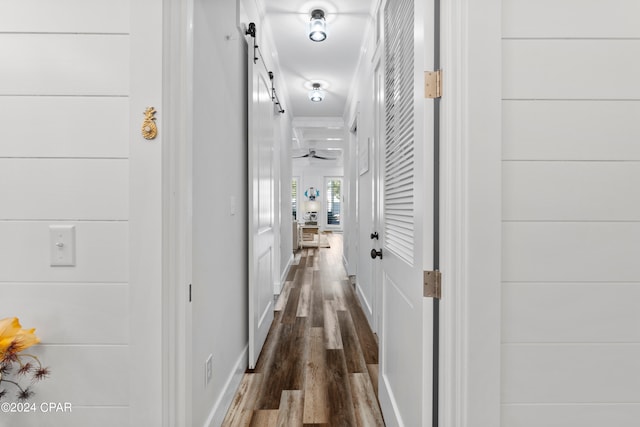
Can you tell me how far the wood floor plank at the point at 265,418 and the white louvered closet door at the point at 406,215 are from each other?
1.96ft

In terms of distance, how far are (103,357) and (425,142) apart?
128 cm

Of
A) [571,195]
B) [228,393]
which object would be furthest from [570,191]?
[228,393]

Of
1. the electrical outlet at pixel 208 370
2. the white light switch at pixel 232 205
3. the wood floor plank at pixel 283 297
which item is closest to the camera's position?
the electrical outlet at pixel 208 370

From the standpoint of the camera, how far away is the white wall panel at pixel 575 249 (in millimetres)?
969

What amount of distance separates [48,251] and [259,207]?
1487mm

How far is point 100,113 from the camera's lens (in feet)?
3.24

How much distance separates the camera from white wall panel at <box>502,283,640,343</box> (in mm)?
974

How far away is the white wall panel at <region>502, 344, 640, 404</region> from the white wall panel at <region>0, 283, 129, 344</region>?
125 cm

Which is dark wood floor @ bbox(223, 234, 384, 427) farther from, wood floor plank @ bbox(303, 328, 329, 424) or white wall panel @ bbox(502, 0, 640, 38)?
white wall panel @ bbox(502, 0, 640, 38)

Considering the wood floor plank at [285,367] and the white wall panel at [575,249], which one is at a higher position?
the white wall panel at [575,249]

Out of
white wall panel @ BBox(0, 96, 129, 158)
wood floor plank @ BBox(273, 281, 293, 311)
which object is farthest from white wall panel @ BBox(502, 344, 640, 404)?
wood floor plank @ BBox(273, 281, 293, 311)

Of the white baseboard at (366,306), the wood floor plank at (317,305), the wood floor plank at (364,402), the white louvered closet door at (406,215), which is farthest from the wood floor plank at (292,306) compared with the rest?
the white louvered closet door at (406,215)

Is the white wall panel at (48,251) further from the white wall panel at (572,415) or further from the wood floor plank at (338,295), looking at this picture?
the wood floor plank at (338,295)

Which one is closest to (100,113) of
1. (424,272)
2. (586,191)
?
(424,272)
